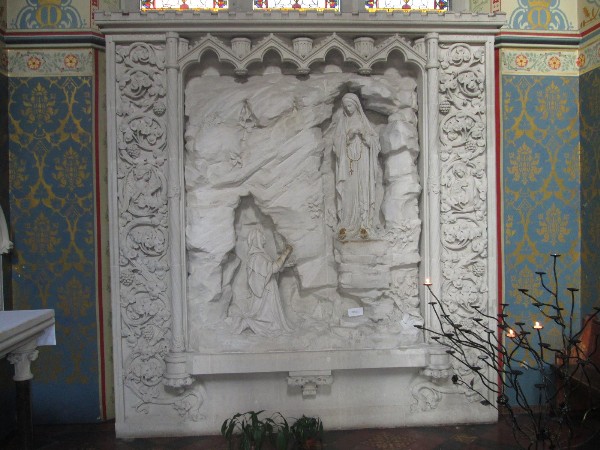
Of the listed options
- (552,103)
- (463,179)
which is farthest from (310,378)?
(552,103)

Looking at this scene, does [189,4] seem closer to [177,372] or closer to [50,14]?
[50,14]

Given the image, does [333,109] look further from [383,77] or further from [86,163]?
[86,163]

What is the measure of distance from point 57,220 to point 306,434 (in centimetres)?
274

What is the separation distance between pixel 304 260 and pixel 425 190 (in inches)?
46.1

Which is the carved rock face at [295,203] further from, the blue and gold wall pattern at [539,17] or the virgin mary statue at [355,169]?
the blue and gold wall pattern at [539,17]

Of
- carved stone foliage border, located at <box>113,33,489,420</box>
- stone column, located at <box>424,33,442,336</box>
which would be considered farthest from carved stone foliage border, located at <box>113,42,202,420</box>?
stone column, located at <box>424,33,442,336</box>

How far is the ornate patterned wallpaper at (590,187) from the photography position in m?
4.29

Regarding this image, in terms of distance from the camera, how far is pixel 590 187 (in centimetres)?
439

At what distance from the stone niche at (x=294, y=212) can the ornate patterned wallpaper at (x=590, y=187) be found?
0.93 meters

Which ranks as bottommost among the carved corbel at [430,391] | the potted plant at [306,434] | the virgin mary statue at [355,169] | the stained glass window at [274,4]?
the potted plant at [306,434]

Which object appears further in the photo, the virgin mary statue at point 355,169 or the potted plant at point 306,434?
the virgin mary statue at point 355,169

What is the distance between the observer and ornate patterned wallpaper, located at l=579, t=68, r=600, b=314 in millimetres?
4289

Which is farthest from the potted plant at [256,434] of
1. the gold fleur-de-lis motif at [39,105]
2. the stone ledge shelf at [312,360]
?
the gold fleur-de-lis motif at [39,105]

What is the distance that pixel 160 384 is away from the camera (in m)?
4.09
